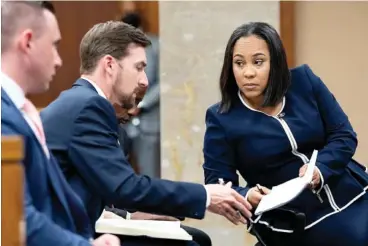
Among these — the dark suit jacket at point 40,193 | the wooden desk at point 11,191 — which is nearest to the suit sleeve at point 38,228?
the dark suit jacket at point 40,193

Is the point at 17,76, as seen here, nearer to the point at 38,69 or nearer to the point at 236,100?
the point at 38,69

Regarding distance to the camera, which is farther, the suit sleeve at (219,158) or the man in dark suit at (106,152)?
the suit sleeve at (219,158)

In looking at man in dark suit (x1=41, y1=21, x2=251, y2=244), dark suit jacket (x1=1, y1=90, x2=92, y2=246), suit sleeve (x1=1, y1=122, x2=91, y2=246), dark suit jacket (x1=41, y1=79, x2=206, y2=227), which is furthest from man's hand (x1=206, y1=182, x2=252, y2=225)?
suit sleeve (x1=1, y1=122, x2=91, y2=246)

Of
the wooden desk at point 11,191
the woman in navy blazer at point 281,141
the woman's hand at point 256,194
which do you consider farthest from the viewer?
the woman in navy blazer at point 281,141

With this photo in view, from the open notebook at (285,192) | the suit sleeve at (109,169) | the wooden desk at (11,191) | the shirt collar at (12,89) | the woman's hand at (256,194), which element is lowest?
the woman's hand at (256,194)

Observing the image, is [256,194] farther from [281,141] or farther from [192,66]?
[192,66]

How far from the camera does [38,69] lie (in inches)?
73.5

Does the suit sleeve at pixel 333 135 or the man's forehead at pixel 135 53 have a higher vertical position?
the man's forehead at pixel 135 53

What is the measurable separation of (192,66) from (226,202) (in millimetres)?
2199

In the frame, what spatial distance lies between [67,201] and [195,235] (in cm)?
102

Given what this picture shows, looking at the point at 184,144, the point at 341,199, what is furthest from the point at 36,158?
the point at 184,144

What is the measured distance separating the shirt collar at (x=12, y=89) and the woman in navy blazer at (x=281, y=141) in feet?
3.67

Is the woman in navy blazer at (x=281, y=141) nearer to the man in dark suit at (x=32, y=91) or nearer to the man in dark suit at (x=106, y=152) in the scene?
the man in dark suit at (x=106, y=152)

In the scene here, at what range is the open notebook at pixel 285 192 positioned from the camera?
2.54 metres
